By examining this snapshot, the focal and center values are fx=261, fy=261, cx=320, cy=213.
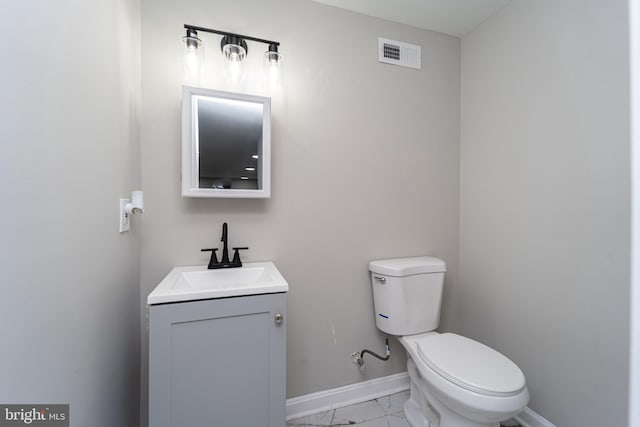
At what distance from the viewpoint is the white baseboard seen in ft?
4.49

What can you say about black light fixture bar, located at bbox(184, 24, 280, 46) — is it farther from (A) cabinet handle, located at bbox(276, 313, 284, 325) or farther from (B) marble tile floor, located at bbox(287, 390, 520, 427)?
(B) marble tile floor, located at bbox(287, 390, 520, 427)

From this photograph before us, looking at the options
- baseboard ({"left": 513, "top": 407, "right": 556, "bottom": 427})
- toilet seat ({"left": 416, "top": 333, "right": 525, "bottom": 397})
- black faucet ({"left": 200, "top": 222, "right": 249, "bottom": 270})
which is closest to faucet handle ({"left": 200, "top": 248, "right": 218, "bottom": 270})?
black faucet ({"left": 200, "top": 222, "right": 249, "bottom": 270})

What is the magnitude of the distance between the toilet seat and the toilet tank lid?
353 millimetres

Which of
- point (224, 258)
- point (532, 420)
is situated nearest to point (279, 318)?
point (224, 258)

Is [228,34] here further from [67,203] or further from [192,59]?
[67,203]

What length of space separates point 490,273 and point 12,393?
1997 millimetres

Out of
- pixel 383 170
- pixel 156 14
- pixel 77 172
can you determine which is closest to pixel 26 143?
pixel 77 172

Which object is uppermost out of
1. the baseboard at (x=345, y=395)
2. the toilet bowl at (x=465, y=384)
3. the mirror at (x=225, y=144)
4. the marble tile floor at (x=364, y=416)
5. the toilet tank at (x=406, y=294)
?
the mirror at (x=225, y=144)

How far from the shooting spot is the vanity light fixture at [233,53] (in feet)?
4.01

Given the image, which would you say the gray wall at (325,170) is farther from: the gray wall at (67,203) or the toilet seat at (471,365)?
A: the toilet seat at (471,365)

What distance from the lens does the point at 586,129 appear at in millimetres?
1167

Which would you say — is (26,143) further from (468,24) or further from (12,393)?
(468,24)

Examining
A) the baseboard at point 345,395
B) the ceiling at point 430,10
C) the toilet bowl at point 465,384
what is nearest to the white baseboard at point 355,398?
the baseboard at point 345,395

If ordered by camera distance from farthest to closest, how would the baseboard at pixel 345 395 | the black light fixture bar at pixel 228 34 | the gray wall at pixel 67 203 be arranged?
the baseboard at pixel 345 395, the black light fixture bar at pixel 228 34, the gray wall at pixel 67 203
